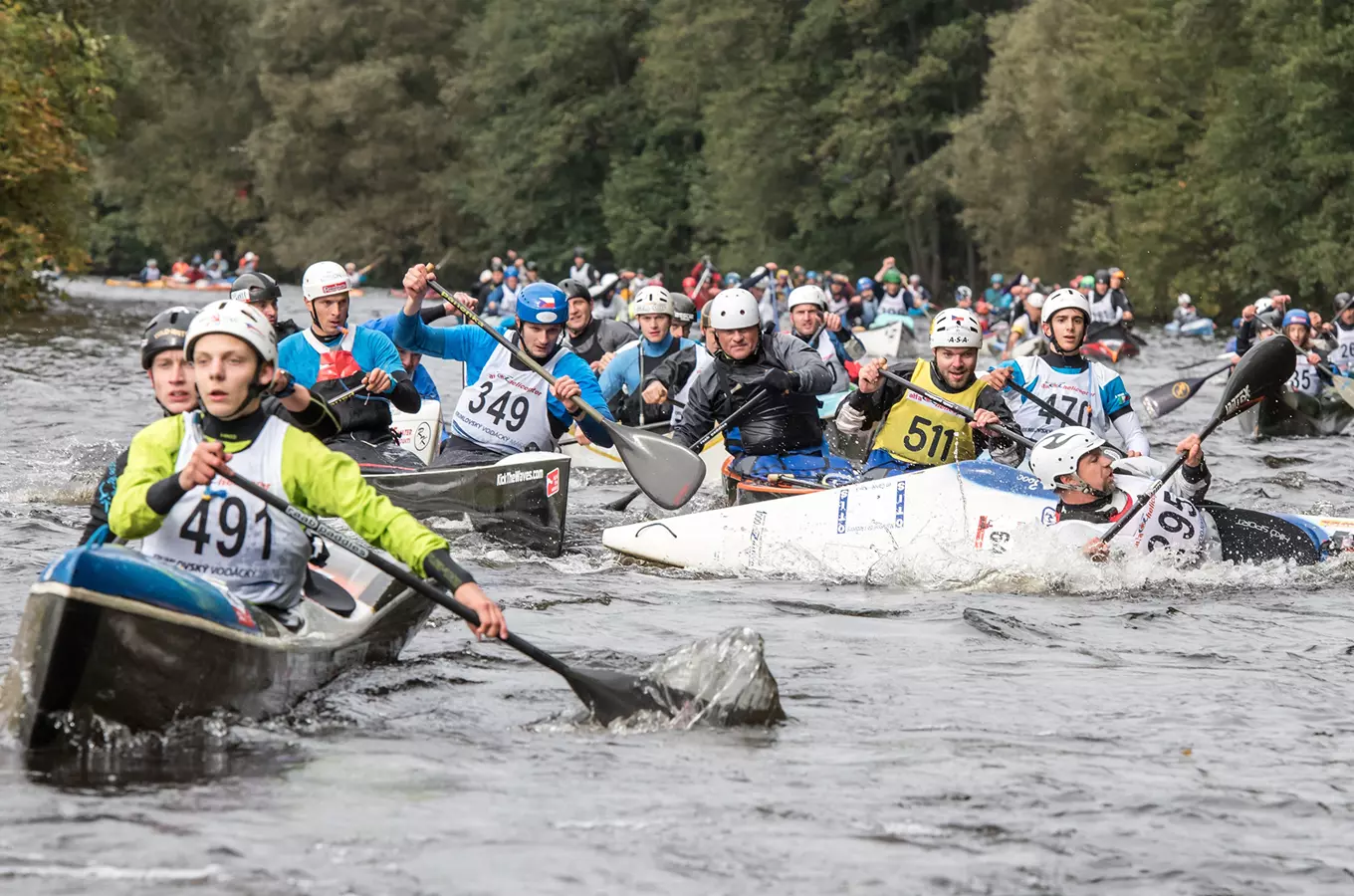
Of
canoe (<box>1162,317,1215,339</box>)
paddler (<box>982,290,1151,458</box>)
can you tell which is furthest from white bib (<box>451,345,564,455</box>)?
canoe (<box>1162,317,1215,339</box>)

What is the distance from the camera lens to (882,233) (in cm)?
6006

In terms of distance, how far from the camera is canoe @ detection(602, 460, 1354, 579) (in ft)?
35.2

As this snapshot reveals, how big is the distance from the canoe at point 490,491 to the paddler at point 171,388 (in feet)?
11.3

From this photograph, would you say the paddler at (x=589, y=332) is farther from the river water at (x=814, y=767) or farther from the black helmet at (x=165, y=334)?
the black helmet at (x=165, y=334)

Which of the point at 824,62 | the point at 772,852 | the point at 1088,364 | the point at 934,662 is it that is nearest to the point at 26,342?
the point at 1088,364

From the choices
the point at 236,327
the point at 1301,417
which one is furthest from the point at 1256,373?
the point at 1301,417

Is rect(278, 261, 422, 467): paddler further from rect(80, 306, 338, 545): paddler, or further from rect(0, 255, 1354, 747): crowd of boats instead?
rect(80, 306, 338, 545): paddler

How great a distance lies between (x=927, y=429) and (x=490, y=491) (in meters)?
2.66

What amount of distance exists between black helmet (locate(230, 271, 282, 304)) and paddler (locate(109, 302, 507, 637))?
5.53 m

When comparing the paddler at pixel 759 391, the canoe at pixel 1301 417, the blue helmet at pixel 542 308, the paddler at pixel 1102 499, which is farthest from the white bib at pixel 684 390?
the canoe at pixel 1301 417

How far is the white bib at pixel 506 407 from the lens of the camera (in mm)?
12031

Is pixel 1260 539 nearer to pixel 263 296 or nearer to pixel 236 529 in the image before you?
pixel 263 296

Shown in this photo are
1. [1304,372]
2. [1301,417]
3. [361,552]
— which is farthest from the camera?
[1304,372]

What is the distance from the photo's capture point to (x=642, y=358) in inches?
602
